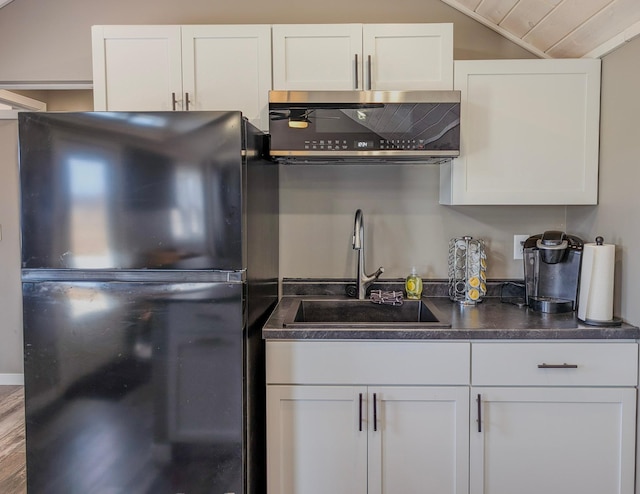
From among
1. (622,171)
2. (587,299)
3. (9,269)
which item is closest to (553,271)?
(587,299)

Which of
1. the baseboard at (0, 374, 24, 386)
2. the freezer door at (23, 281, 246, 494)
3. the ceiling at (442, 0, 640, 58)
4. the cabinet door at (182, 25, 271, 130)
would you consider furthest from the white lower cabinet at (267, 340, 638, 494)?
the baseboard at (0, 374, 24, 386)

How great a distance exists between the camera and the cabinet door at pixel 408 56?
6.15 ft

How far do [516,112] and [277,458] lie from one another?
1.64 metres

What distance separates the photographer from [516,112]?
188cm

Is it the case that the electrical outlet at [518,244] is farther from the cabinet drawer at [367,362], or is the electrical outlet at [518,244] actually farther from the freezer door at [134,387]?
the freezer door at [134,387]

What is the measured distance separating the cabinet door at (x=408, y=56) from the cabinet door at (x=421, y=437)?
1218mm

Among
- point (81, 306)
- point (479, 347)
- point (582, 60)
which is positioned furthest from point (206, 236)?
point (582, 60)

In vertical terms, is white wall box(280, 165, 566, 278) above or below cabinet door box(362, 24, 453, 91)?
below

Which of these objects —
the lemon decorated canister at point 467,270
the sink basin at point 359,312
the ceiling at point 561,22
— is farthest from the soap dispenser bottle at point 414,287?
the ceiling at point 561,22

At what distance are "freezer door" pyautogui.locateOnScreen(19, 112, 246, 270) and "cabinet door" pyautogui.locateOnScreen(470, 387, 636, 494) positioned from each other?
42.5 inches

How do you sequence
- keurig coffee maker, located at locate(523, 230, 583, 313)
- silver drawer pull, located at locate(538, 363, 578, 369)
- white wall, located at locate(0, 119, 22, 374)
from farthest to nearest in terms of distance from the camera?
1. white wall, located at locate(0, 119, 22, 374)
2. keurig coffee maker, located at locate(523, 230, 583, 313)
3. silver drawer pull, located at locate(538, 363, 578, 369)

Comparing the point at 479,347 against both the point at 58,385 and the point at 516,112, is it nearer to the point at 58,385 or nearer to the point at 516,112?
the point at 516,112

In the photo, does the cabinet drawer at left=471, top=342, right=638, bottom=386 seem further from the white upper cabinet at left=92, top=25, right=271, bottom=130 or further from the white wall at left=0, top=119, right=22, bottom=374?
the white wall at left=0, top=119, right=22, bottom=374

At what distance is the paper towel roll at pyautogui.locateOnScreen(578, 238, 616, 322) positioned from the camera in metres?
1.68
